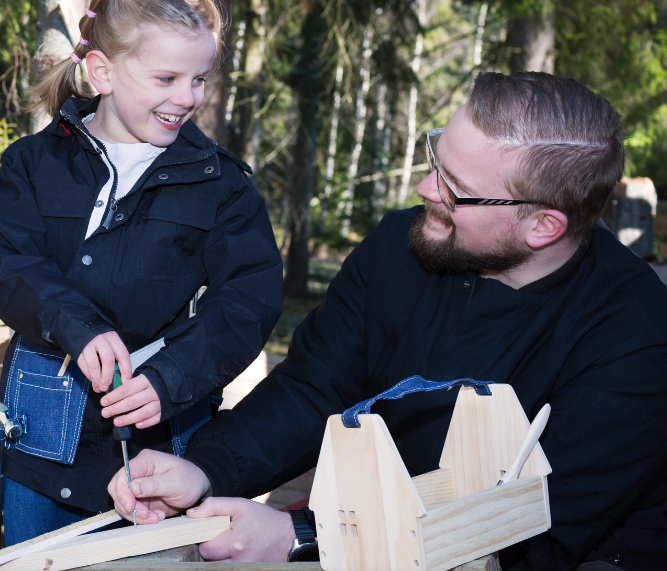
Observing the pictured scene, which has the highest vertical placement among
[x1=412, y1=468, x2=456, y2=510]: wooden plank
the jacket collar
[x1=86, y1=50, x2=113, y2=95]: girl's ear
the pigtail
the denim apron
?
[x1=86, y1=50, x2=113, y2=95]: girl's ear

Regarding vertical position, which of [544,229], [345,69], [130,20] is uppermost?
[130,20]

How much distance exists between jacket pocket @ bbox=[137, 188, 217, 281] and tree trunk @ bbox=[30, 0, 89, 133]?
1041 mm

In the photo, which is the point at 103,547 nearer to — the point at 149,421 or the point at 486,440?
the point at 149,421

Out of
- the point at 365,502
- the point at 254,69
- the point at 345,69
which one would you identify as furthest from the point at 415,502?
the point at 254,69

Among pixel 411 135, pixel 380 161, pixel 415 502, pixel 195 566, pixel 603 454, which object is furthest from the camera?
pixel 411 135

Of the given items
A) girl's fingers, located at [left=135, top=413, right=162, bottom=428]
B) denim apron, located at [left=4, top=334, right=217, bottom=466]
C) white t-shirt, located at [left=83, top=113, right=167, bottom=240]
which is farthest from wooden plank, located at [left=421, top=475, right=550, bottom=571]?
white t-shirt, located at [left=83, top=113, right=167, bottom=240]

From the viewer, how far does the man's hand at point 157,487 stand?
1.51 m

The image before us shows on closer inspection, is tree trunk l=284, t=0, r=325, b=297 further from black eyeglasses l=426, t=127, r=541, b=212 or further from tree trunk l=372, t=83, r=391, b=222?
black eyeglasses l=426, t=127, r=541, b=212

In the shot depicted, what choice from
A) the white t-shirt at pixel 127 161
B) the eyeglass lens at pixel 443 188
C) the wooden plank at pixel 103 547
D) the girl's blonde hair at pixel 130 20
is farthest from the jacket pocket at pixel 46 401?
the eyeglass lens at pixel 443 188

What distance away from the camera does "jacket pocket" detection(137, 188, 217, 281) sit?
1.90m

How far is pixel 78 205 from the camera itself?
1.91 m

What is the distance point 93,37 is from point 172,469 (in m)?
1.17

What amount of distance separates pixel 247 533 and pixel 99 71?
124 cm

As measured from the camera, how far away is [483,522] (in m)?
1.22
